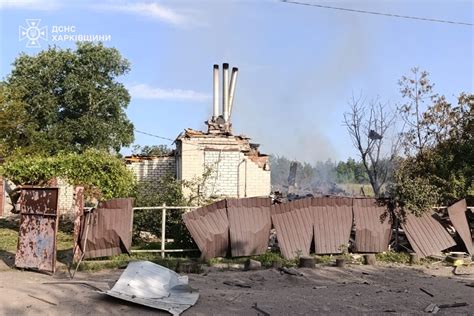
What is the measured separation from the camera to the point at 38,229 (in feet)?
34.3

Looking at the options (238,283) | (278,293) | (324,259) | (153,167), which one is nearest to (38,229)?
(238,283)

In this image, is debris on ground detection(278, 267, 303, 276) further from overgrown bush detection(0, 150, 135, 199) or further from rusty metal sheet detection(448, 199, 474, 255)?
overgrown bush detection(0, 150, 135, 199)

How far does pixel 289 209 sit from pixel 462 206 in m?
4.76

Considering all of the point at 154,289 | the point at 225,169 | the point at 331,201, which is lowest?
the point at 154,289

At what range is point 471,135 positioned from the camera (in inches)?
607

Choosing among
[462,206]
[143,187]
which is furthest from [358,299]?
[143,187]

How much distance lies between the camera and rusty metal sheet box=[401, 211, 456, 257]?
12.9 metres

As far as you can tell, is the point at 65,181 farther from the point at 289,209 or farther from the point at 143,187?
the point at 289,209

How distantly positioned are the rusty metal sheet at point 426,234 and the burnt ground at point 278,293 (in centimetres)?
165

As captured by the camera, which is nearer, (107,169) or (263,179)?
(107,169)

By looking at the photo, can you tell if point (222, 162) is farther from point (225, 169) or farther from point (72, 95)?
point (72, 95)

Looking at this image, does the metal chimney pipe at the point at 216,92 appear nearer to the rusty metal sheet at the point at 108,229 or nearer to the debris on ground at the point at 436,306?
the rusty metal sheet at the point at 108,229

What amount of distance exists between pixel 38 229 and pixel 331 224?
6.96 m

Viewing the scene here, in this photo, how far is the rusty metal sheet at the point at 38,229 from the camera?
404 inches
